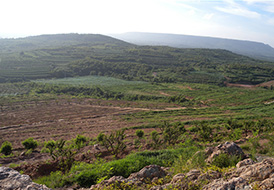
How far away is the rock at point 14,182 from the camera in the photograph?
4.38 meters

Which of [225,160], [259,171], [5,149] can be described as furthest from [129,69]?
[259,171]

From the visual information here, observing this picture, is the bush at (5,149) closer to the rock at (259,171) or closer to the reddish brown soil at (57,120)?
the reddish brown soil at (57,120)

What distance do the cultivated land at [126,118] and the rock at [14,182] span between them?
5.36ft

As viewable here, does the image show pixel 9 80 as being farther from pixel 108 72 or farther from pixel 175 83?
pixel 175 83

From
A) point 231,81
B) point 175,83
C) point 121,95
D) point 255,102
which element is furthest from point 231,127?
point 231,81

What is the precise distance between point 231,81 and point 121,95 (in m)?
36.3

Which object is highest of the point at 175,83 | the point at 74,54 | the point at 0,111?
the point at 74,54

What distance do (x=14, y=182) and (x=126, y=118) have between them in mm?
18329

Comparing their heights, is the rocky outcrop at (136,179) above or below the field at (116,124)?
above

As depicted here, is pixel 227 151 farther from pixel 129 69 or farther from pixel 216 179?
pixel 129 69

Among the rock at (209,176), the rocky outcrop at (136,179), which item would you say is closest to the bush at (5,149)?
the rocky outcrop at (136,179)

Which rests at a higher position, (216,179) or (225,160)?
(216,179)

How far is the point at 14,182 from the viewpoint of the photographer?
14.9 feet

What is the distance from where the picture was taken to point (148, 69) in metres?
67.9
